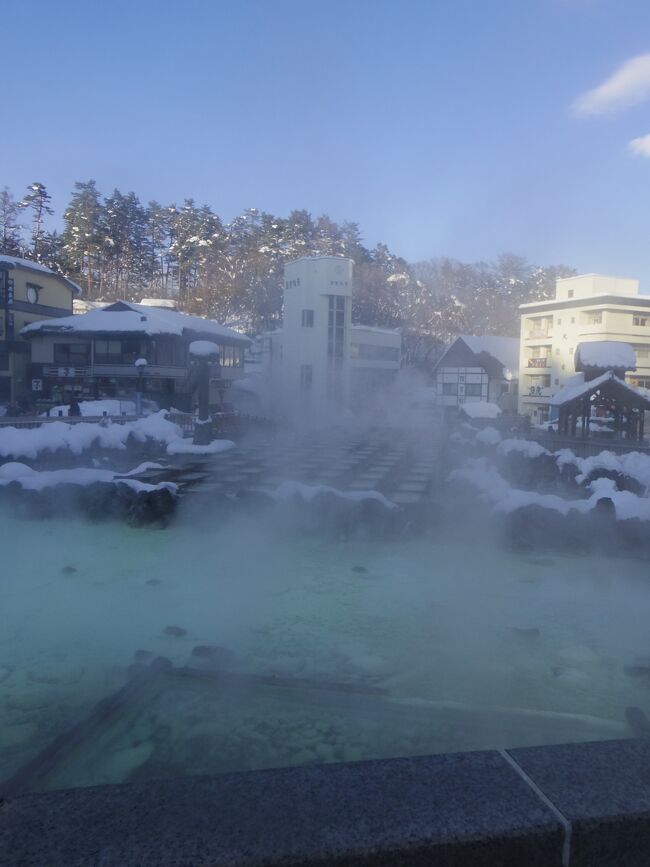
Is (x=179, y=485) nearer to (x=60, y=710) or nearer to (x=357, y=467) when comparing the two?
(x=357, y=467)

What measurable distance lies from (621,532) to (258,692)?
3640 millimetres

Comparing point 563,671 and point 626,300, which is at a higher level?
point 626,300

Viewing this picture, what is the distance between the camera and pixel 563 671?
9.96ft

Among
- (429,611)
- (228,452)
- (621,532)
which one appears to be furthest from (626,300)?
(429,611)

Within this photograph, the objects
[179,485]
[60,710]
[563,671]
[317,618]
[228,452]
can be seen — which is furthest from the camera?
[228,452]

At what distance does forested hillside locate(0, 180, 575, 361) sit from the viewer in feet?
95.6

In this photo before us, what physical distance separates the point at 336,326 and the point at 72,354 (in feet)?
29.7

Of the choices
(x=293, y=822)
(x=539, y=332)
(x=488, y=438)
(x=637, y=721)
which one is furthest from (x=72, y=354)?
(x=293, y=822)

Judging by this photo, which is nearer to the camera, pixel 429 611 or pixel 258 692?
pixel 258 692

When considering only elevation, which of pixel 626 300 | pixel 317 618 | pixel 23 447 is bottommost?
pixel 317 618

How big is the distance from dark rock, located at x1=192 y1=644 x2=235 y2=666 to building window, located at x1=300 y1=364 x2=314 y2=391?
70.2ft

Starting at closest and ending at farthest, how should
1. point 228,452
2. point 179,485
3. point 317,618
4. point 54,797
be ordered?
point 54,797 < point 317,618 < point 179,485 < point 228,452

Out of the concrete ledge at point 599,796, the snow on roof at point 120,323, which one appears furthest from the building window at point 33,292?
the concrete ledge at point 599,796

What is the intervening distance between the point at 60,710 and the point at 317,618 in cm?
154
